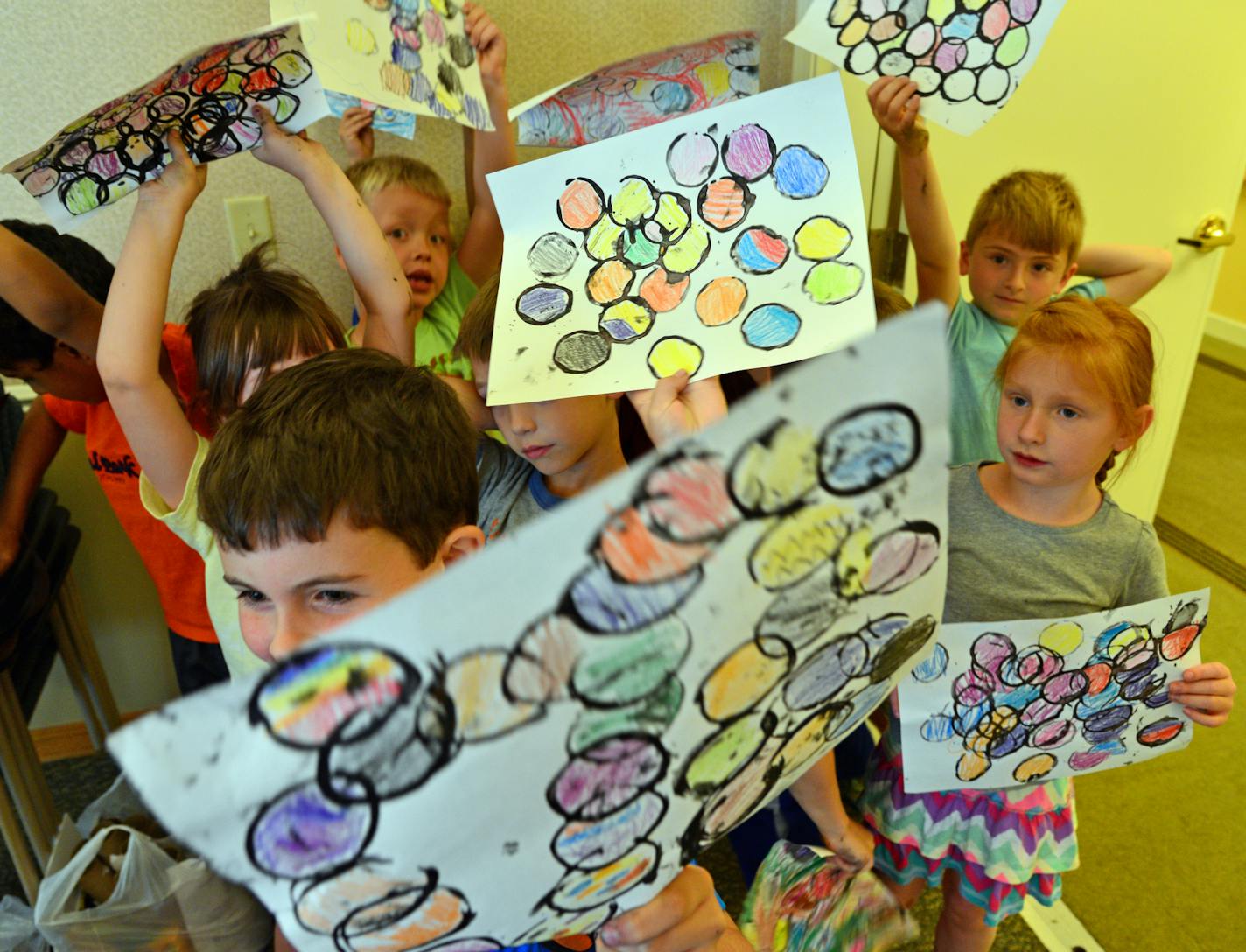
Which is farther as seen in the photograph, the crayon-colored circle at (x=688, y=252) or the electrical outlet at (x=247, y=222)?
the electrical outlet at (x=247, y=222)

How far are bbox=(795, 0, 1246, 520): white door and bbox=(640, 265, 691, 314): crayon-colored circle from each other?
1163mm

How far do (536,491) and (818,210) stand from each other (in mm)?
542

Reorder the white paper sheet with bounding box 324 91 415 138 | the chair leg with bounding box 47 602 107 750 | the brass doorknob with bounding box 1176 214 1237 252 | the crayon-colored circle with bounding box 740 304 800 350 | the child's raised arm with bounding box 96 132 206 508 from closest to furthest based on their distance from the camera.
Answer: the crayon-colored circle with bounding box 740 304 800 350, the child's raised arm with bounding box 96 132 206 508, the white paper sheet with bounding box 324 91 415 138, the chair leg with bounding box 47 602 107 750, the brass doorknob with bounding box 1176 214 1237 252

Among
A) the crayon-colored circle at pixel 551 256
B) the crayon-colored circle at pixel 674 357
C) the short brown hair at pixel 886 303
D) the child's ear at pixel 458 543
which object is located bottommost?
the child's ear at pixel 458 543

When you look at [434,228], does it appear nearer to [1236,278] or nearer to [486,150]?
A: [486,150]

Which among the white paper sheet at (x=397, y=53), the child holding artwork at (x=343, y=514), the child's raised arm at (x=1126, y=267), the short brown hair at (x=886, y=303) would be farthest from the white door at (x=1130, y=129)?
the child holding artwork at (x=343, y=514)

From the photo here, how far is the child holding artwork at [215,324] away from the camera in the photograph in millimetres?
945

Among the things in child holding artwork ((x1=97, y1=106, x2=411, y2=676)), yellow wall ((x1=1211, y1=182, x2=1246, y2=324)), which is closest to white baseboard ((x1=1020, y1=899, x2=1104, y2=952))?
child holding artwork ((x1=97, y1=106, x2=411, y2=676))

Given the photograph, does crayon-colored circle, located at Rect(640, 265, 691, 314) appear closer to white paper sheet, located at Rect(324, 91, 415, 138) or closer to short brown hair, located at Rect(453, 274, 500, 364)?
short brown hair, located at Rect(453, 274, 500, 364)

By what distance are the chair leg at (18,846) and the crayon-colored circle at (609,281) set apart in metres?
1.23

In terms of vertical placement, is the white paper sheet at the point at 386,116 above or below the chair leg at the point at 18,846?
above

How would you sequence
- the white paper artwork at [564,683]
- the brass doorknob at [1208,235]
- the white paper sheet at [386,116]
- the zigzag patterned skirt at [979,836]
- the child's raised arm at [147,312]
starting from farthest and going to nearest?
the brass doorknob at [1208,235], the white paper sheet at [386,116], the zigzag patterned skirt at [979,836], the child's raised arm at [147,312], the white paper artwork at [564,683]

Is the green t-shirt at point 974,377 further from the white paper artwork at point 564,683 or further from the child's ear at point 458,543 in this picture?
the white paper artwork at point 564,683

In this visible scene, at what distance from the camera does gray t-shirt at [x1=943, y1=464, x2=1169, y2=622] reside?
3.61 feet
